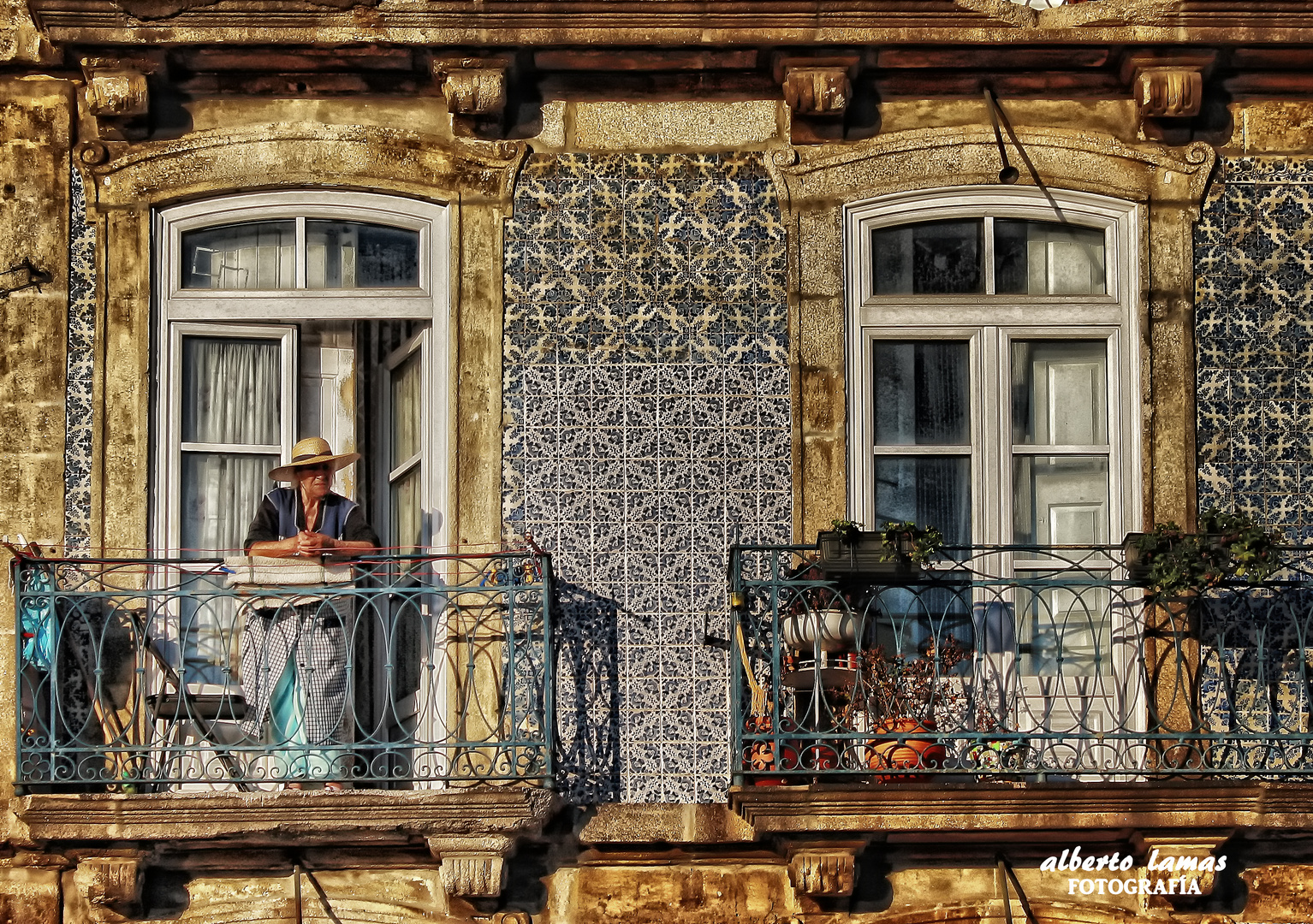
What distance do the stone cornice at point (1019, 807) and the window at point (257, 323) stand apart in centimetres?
186

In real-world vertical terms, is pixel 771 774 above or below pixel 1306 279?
→ below

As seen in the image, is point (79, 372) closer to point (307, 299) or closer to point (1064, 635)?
point (307, 299)

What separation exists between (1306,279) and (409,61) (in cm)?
362

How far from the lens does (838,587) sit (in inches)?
395

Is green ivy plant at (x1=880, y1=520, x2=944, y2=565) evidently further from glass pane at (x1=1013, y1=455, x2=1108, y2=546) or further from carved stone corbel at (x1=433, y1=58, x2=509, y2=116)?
carved stone corbel at (x1=433, y1=58, x2=509, y2=116)

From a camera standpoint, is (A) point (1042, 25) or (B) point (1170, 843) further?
(A) point (1042, 25)

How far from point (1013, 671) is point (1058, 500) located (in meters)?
0.72

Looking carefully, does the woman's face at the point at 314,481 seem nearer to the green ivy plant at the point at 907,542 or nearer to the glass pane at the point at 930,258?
the green ivy plant at the point at 907,542

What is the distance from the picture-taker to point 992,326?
10664 millimetres

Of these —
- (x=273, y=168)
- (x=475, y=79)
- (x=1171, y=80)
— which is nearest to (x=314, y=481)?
(x=273, y=168)

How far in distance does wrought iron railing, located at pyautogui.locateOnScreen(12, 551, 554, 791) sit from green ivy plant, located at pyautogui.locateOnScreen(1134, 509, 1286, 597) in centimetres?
225

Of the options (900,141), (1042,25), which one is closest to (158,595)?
(900,141)

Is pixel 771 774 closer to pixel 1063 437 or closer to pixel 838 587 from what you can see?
pixel 838 587

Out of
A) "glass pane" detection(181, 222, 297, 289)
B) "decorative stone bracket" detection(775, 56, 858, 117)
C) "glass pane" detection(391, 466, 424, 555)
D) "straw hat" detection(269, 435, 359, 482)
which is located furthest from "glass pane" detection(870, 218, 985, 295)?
"glass pane" detection(181, 222, 297, 289)
